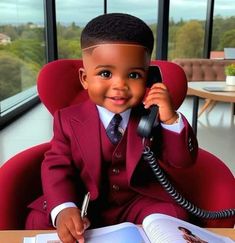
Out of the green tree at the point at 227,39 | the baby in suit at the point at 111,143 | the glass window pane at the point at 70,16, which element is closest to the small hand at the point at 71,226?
the baby in suit at the point at 111,143

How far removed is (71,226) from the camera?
2.48 ft

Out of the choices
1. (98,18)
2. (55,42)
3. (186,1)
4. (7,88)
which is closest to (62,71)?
(98,18)

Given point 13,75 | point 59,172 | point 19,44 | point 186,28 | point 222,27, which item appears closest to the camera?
point 59,172

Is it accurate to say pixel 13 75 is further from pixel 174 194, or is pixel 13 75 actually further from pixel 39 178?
pixel 174 194

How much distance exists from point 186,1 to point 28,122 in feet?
11.8

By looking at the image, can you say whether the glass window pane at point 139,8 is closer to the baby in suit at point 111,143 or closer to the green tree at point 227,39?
the green tree at point 227,39

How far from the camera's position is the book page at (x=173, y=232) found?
0.67 m

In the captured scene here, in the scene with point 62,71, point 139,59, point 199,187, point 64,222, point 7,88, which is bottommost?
point 7,88

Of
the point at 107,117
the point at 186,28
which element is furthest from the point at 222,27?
the point at 107,117

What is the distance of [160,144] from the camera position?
0.99 metres

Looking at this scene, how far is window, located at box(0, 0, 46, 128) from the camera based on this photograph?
13.8ft

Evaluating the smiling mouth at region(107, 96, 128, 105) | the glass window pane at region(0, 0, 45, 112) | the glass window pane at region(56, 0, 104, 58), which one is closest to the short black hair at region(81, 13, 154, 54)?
the smiling mouth at region(107, 96, 128, 105)

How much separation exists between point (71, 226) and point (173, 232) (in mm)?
221

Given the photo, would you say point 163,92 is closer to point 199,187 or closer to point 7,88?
point 199,187
